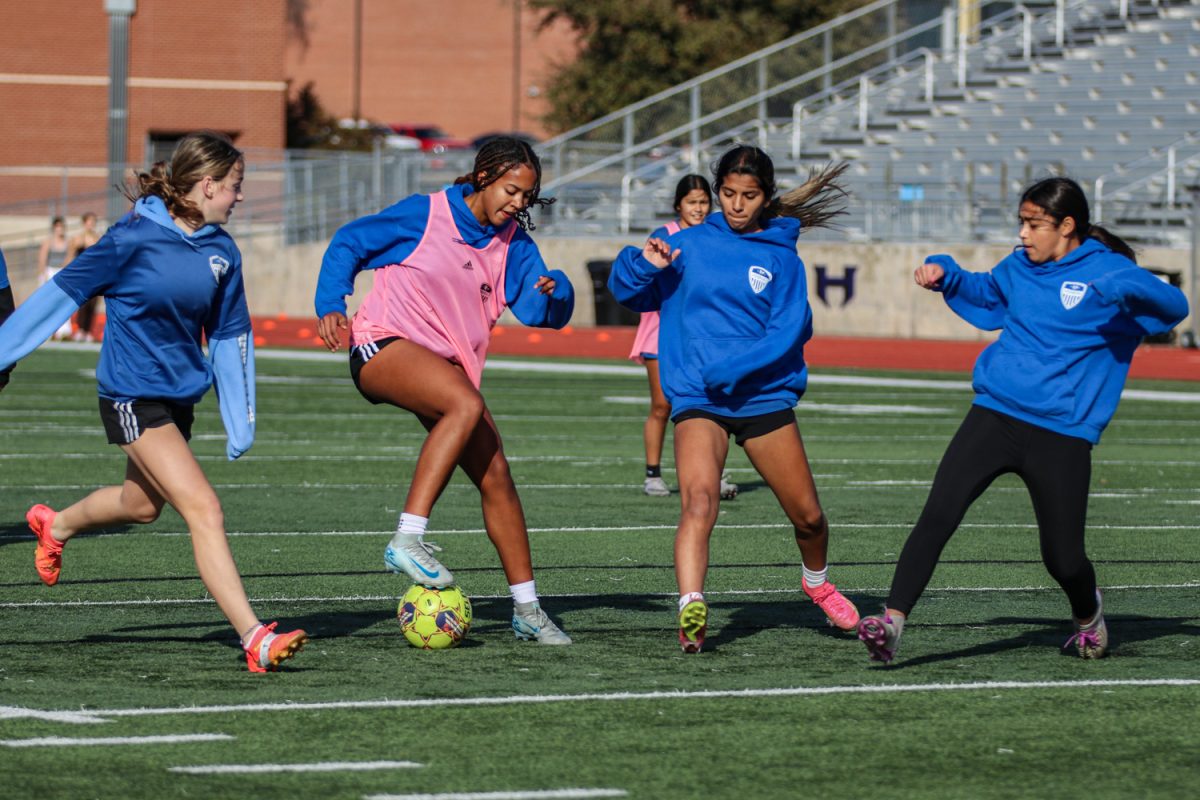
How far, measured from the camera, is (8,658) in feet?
23.2

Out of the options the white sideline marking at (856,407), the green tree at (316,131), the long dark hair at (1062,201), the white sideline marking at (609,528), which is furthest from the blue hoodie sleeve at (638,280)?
the green tree at (316,131)

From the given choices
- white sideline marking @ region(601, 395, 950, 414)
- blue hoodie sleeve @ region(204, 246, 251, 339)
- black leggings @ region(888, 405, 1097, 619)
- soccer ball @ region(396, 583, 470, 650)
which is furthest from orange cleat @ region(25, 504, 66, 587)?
white sideline marking @ region(601, 395, 950, 414)

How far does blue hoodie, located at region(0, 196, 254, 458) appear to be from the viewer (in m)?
6.86

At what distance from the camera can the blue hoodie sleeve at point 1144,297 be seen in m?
6.98

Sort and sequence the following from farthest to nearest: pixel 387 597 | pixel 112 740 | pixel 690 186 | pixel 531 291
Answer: pixel 690 186
pixel 387 597
pixel 531 291
pixel 112 740

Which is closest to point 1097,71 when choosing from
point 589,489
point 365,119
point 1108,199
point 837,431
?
point 1108,199

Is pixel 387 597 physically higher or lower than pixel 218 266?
lower

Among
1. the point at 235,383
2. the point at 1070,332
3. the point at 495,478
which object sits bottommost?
the point at 495,478

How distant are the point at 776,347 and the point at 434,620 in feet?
5.10

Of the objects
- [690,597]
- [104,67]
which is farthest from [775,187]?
[104,67]

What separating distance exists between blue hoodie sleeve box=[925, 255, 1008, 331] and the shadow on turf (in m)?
1.16

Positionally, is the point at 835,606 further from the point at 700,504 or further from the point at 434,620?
the point at 434,620

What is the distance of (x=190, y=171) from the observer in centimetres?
691

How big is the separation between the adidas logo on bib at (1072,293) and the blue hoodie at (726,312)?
963 millimetres
